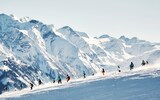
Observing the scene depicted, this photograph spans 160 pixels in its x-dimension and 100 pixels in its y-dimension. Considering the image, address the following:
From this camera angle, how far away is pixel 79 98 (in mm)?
78625

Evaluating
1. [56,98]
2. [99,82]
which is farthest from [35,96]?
[99,82]

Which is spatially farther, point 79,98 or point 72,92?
point 72,92

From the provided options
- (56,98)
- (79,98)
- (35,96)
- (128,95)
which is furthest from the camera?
(35,96)

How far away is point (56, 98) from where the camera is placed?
276ft

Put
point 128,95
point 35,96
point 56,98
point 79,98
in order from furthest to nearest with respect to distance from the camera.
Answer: point 35,96 → point 56,98 → point 79,98 → point 128,95

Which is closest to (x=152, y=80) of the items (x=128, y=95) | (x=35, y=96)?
(x=128, y=95)

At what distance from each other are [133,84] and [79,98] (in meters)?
10.2

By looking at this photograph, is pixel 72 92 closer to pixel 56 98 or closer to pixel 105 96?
pixel 56 98

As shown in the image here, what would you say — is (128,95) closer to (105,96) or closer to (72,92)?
(105,96)

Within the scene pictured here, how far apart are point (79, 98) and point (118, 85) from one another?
8.83 metres

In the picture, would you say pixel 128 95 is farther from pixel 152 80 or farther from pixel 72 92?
pixel 72 92

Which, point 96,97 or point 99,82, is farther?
point 99,82

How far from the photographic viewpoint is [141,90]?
74812 mm

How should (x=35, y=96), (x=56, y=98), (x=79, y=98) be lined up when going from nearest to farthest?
(x=79, y=98), (x=56, y=98), (x=35, y=96)
